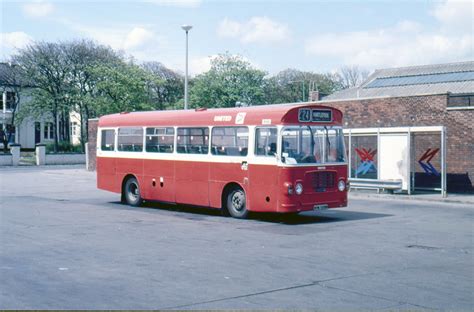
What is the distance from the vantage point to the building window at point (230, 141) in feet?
53.6

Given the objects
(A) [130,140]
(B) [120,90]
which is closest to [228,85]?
(B) [120,90]

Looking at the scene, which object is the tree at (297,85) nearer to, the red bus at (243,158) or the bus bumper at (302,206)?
the red bus at (243,158)

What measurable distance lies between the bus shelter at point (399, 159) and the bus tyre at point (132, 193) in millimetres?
9526

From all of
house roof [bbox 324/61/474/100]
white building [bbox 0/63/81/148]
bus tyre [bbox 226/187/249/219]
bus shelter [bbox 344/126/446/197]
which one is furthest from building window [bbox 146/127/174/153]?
white building [bbox 0/63/81/148]

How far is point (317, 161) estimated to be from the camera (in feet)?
51.5

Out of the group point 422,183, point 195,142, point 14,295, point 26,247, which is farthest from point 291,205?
point 422,183

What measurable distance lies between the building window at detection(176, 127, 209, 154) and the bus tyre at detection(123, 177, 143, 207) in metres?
2.49

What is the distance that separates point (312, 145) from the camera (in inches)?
618

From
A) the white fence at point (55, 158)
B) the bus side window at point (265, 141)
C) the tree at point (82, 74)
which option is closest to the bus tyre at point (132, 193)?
the bus side window at point (265, 141)

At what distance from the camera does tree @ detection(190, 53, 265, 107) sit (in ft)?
197

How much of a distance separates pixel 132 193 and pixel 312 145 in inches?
281

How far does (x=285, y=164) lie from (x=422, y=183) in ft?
41.6

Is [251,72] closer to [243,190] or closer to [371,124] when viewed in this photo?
[371,124]

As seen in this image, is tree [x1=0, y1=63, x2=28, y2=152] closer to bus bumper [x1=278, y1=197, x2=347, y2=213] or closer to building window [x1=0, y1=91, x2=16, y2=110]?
building window [x1=0, y1=91, x2=16, y2=110]
